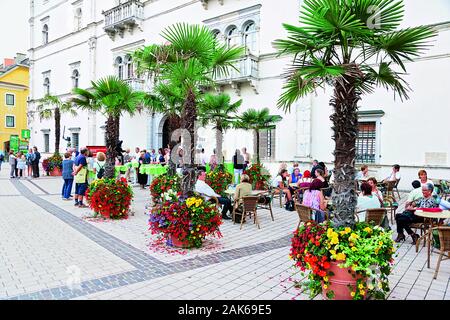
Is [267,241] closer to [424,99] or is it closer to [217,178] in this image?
[217,178]

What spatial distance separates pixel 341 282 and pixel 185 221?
3.03 metres

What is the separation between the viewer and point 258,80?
730 inches

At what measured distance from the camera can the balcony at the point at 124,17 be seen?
77.9 feet

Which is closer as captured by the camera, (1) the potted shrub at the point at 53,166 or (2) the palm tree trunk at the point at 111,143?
(2) the palm tree trunk at the point at 111,143

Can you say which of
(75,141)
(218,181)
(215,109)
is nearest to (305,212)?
(218,181)

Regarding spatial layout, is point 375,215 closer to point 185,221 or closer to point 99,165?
point 185,221

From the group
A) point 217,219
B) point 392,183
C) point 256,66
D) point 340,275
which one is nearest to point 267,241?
point 217,219

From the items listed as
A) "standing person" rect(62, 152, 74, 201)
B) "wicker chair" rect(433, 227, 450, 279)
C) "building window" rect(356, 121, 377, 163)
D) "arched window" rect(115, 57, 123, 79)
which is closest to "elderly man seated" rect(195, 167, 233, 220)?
"wicker chair" rect(433, 227, 450, 279)

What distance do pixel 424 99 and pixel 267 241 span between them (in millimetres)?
10568

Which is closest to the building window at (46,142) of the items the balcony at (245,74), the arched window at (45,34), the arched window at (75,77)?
the arched window at (75,77)

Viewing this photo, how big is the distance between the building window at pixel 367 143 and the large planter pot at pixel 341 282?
1227 cm

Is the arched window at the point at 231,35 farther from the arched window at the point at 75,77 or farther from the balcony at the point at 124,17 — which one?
the arched window at the point at 75,77

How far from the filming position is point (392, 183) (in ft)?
37.8

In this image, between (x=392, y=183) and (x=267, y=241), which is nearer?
(x=267, y=241)
